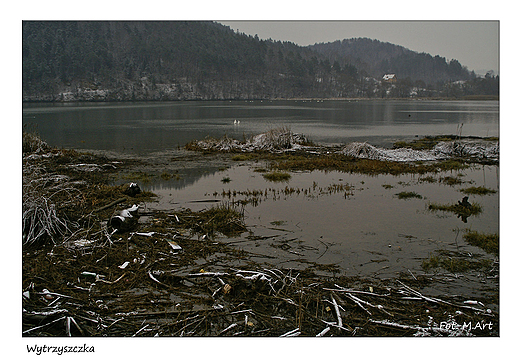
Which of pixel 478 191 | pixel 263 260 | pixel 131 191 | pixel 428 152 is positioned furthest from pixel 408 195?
pixel 428 152

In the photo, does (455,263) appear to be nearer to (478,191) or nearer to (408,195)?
(408,195)

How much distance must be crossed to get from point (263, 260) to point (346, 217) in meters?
3.90

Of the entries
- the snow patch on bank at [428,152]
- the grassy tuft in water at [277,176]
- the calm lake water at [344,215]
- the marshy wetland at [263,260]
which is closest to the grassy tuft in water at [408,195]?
the marshy wetland at [263,260]

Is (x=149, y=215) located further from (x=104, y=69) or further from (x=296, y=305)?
(x=104, y=69)

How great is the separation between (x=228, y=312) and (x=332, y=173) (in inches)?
480

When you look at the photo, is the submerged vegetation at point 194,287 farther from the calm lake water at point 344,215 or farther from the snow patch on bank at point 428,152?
the snow patch on bank at point 428,152

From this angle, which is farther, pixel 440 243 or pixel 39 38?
pixel 39 38

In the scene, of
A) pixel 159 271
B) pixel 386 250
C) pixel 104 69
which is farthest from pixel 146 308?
pixel 104 69

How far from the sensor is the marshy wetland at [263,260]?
557cm

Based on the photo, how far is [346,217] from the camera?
1077cm

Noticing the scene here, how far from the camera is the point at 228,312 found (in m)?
5.74

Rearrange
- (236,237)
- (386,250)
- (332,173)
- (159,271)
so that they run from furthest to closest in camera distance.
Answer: (332,173) → (236,237) → (386,250) → (159,271)

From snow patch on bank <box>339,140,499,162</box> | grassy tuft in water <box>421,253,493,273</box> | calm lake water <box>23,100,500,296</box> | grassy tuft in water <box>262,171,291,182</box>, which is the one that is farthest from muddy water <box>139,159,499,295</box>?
snow patch on bank <box>339,140,499,162</box>

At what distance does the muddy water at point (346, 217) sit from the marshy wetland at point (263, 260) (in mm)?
49
